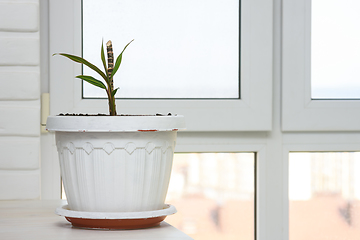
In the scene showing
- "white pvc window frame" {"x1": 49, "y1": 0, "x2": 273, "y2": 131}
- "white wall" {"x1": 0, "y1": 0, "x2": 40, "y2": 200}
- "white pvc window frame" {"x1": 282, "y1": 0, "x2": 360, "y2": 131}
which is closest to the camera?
"white wall" {"x1": 0, "y1": 0, "x2": 40, "y2": 200}

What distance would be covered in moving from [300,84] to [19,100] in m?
0.88

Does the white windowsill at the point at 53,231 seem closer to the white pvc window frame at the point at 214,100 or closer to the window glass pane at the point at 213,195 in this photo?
the white pvc window frame at the point at 214,100

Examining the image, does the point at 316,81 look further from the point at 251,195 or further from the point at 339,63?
the point at 251,195

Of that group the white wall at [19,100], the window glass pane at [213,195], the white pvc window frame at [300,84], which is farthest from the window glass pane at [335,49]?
the white wall at [19,100]

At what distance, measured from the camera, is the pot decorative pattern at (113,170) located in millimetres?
589

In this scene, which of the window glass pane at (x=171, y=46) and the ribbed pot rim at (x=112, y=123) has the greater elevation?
the window glass pane at (x=171, y=46)

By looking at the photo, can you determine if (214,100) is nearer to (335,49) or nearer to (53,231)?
(335,49)

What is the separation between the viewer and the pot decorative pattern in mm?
589

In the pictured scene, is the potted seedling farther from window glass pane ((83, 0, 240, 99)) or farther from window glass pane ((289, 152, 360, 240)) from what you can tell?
window glass pane ((289, 152, 360, 240))

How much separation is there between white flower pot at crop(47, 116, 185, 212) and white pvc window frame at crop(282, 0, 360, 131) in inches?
31.3

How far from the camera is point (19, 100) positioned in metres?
1.05

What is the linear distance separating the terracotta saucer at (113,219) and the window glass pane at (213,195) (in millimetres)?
705

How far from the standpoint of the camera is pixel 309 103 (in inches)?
52.1

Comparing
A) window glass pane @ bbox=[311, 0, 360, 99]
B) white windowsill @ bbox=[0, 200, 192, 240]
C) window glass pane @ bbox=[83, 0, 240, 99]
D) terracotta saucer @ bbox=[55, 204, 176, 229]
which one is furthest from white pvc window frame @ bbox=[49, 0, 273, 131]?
terracotta saucer @ bbox=[55, 204, 176, 229]
